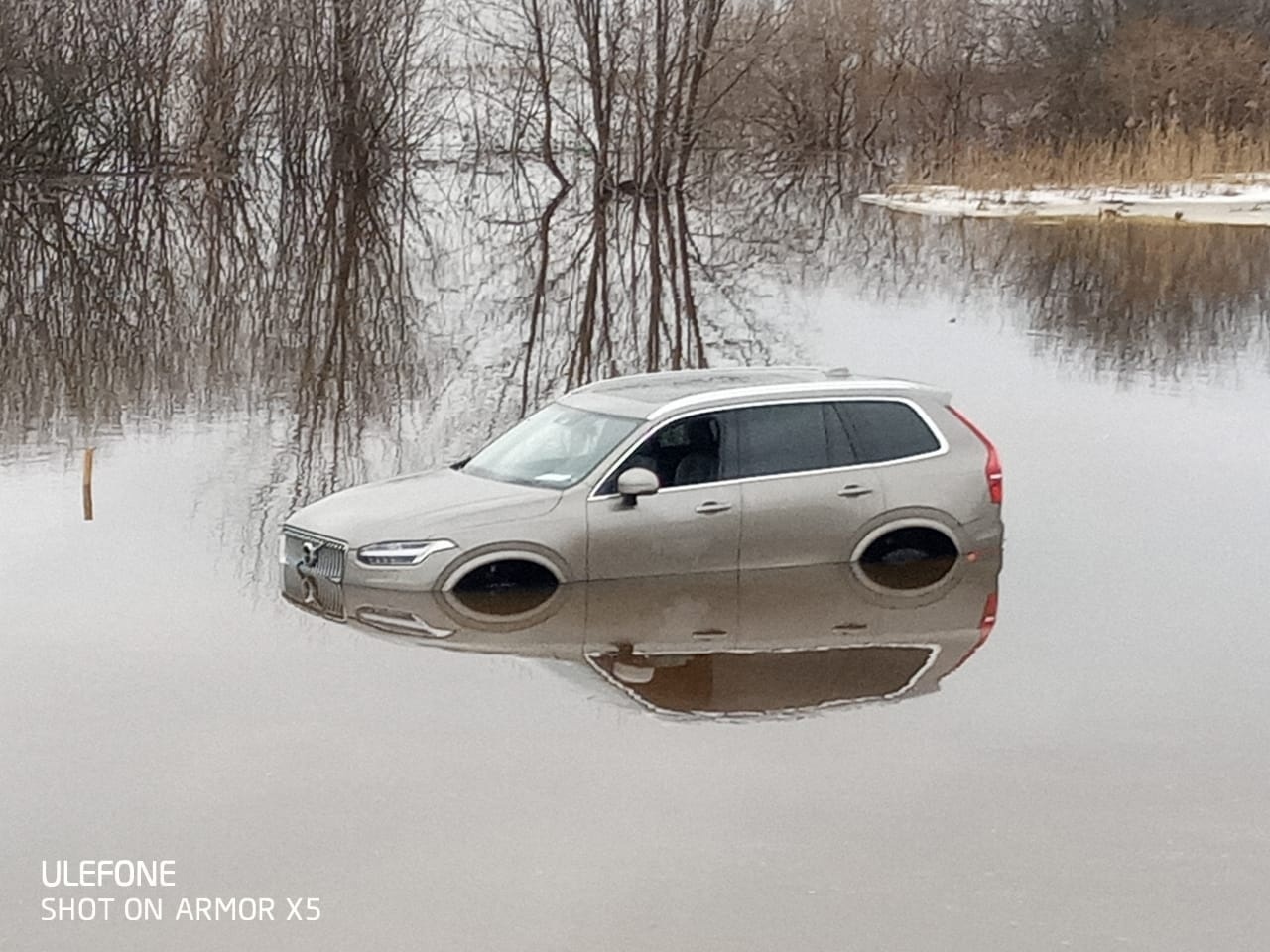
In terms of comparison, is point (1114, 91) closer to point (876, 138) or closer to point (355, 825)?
point (876, 138)

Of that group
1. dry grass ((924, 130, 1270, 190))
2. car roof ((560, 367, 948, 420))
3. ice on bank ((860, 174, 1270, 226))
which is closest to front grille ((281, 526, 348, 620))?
car roof ((560, 367, 948, 420))

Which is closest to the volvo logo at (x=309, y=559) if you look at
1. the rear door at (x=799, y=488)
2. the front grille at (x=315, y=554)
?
the front grille at (x=315, y=554)

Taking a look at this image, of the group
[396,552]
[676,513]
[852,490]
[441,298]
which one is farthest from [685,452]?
[441,298]

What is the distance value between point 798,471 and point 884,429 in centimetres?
81

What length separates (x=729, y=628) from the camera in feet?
40.6

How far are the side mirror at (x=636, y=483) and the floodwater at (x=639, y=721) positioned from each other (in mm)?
696

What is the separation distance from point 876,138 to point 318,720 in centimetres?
7242

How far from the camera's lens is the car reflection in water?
11188 millimetres

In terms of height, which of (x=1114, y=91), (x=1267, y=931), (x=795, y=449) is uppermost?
(x=1114, y=91)

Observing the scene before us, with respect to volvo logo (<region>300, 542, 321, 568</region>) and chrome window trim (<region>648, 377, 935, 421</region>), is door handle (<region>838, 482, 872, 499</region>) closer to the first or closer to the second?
chrome window trim (<region>648, 377, 935, 421</region>)

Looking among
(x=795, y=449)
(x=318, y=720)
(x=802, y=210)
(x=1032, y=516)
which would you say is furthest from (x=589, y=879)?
(x=802, y=210)

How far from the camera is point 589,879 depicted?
8148 mm

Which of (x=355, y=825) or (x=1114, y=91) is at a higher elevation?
(x=1114, y=91)

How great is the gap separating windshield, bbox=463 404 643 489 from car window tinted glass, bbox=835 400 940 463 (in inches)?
64.3
